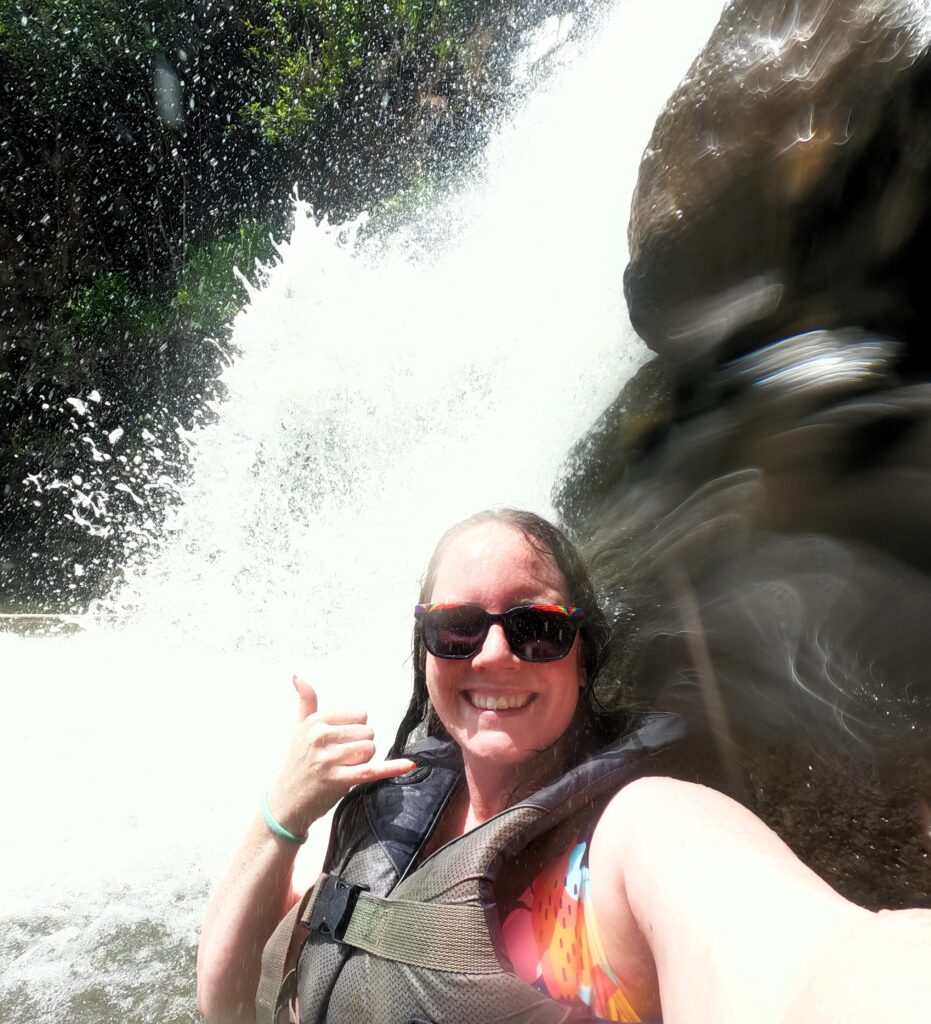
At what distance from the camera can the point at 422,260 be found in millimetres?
8719

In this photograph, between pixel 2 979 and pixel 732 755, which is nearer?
pixel 732 755

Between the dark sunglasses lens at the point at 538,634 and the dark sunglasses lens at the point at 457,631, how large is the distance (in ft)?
0.18

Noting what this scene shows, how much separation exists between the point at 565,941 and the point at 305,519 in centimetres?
550

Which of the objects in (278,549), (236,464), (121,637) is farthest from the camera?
(236,464)

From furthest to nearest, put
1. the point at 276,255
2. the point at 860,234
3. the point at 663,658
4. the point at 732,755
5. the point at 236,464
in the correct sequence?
the point at 276,255 → the point at 236,464 → the point at 860,234 → the point at 663,658 → the point at 732,755

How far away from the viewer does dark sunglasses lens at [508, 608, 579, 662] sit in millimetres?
1362

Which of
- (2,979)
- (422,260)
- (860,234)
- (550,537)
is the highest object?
(422,260)

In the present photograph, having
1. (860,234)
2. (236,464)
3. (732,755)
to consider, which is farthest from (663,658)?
(236,464)

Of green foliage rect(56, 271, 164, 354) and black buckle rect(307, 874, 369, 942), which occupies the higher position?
green foliage rect(56, 271, 164, 354)

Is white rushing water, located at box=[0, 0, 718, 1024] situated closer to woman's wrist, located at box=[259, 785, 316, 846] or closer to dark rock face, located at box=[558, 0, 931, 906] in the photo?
woman's wrist, located at box=[259, 785, 316, 846]

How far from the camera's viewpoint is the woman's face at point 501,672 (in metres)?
1.36

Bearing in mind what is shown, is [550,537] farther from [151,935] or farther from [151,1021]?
A: [151,935]

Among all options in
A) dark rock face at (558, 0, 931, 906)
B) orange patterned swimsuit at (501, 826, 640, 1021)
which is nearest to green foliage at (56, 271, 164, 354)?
dark rock face at (558, 0, 931, 906)

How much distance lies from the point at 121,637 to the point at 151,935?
3.55m
